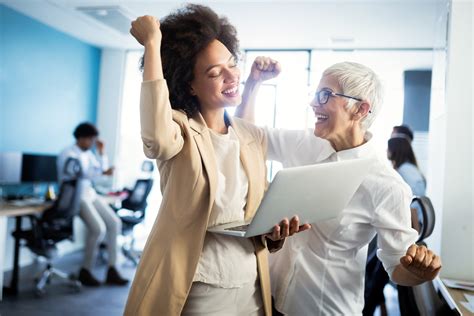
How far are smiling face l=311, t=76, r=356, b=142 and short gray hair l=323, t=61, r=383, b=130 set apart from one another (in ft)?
0.06

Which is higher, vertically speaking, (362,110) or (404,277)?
(362,110)

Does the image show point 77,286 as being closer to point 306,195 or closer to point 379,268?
point 379,268

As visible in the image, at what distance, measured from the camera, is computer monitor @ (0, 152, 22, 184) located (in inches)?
197

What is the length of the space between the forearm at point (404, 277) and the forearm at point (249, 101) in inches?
24.7

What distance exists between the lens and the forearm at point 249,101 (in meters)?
1.49

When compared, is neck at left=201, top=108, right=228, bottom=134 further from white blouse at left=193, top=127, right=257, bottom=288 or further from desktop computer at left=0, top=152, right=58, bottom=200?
desktop computer at left=0, top=152, right=58, bottom=200

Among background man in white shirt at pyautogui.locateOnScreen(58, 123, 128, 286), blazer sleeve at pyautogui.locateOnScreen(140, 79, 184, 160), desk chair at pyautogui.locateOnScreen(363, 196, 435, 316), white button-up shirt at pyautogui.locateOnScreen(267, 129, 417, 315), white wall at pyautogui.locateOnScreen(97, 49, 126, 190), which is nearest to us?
blazer sleeve at pyautogui.locateOnScreen(140, 79, 184, 160)

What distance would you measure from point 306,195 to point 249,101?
50cm

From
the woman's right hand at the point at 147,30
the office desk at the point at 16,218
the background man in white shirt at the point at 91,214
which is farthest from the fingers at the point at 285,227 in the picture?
the background man in white shirt at the point at 91,214

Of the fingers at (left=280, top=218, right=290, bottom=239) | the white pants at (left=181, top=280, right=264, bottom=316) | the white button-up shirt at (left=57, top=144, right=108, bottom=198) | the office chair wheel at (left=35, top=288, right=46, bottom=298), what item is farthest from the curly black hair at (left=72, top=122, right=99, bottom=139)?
the fingers at (left=280, top=218, right=290, bottom=239)

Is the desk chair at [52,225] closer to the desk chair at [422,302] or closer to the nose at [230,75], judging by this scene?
the desk chair at [422,302]

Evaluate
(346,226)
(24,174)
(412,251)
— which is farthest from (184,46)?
(24,174)

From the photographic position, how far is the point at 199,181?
43.6 inches

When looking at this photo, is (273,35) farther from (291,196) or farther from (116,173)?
(291,196)
